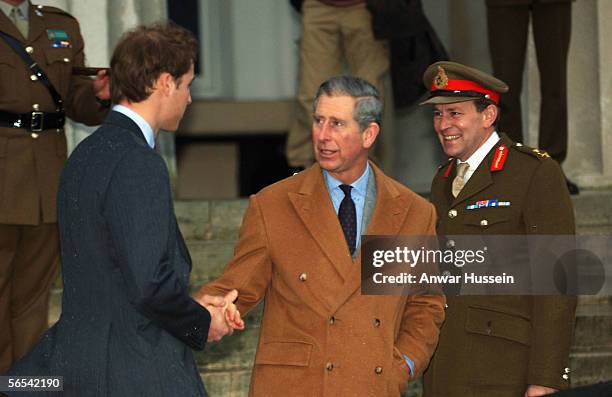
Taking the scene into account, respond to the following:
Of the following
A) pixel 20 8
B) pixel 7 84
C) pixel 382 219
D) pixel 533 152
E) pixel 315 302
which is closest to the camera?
pixel 315 302

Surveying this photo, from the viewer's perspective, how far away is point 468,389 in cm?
448

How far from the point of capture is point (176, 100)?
3637mm

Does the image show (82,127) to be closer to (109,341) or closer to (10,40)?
(10,40)

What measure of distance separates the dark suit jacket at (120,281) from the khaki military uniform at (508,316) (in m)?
1.26

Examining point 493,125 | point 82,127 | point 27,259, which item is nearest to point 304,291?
point 493,125

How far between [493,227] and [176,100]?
1368 mm

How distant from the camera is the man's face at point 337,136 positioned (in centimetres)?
418

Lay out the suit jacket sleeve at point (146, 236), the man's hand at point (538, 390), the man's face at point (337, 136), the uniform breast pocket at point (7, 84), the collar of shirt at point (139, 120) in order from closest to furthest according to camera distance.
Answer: the suit jacket sleeve at point (146, 236), the collar of shirt at point (139, 120), the man's face at point (337, 136), the man's hand at point (538, 390), the uniform breast pocket at point (7, 84)

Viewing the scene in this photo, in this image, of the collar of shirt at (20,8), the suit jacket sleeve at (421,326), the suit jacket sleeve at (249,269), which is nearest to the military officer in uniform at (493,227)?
the suit jacket sleeve at (421,326)

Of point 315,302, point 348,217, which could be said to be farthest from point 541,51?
point 315,302

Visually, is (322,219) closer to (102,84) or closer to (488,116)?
(488,116)

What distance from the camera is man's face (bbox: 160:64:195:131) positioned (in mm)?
3617

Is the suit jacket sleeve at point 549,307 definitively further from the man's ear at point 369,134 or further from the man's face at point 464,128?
the man's ear at point 369,134

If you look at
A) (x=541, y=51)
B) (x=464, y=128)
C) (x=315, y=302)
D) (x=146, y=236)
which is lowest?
(x=315, y=302)
